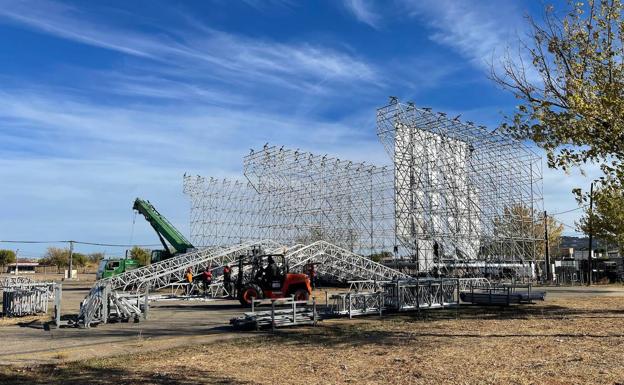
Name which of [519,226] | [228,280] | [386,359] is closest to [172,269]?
[228,280]

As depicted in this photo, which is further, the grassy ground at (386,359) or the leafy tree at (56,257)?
the leafy tree at (56,257)

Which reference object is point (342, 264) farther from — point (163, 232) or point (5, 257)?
point (5, 257)

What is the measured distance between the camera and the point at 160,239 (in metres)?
37.6

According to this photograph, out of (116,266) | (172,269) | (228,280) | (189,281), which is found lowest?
(189,281)

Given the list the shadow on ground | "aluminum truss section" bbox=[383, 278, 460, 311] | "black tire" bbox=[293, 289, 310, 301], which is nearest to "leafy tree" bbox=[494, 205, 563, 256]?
"aluminum truss section" bbox=[383, 278, 460, 311]

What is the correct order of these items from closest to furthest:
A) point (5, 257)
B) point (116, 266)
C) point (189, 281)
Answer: point (189, 281)
point (116, 266)
point (5, 257)

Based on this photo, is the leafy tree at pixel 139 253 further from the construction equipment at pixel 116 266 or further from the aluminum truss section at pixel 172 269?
the aluminum truss section at pixel 172 269

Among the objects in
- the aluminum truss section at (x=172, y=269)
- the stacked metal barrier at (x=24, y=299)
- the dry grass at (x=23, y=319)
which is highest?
the aluminum truss section at (x=172, y=269)

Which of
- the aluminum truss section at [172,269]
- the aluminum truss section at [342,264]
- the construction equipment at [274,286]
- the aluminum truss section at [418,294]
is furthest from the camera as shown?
the aluminum truss section at [342,264]

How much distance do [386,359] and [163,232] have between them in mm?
29984

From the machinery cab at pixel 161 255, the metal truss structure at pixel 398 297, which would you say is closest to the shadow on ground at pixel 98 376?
the metal truss structure at pixel 398 297

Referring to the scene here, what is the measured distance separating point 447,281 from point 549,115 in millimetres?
8065

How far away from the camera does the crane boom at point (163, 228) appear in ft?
120

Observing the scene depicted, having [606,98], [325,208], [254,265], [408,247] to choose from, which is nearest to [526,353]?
[606,98]
